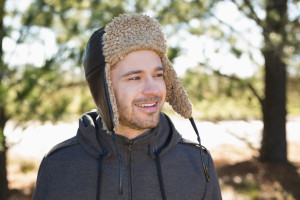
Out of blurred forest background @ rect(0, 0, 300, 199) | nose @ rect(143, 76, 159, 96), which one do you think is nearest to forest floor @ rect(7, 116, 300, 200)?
blurred forest background @ rect(0, 0, 300, 199)

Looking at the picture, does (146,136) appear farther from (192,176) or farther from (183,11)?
(183,11)

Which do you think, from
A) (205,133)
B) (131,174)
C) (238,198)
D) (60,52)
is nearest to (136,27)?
(131,174)

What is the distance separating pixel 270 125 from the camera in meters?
6.61

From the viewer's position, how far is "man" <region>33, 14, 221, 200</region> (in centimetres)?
174

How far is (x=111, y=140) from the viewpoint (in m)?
1.82

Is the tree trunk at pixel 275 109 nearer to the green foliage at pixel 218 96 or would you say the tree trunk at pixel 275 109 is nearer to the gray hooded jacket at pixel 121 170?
the green foliage at pixel 218 96

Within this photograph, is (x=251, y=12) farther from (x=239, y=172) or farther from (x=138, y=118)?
(x=138, y=118)

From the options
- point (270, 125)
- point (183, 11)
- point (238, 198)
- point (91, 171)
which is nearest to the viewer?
point (91, 171)

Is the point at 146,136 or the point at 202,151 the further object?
the point at 202,151

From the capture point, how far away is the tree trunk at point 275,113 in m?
6.52

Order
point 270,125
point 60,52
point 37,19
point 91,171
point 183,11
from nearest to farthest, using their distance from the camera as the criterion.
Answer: point 91,171, point 60,52, point 37,19, point 183,11, point 270,125

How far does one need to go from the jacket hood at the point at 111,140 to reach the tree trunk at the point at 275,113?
16.3 ft

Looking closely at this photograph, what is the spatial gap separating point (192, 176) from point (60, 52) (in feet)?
8.74

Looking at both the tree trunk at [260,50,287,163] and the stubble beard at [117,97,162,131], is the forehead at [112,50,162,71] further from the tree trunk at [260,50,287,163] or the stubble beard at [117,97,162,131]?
the tree trunk at [260,50,287,163]
